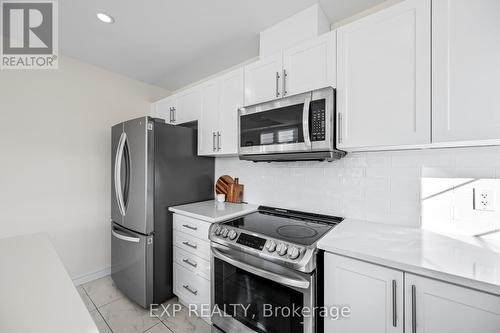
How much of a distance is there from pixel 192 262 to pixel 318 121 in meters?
1.55

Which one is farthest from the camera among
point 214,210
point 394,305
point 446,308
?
point 214,210

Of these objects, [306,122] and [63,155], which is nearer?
[306,122]

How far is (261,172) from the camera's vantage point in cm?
229

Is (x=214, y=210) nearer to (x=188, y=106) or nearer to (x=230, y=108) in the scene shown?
(x=230, y=108)

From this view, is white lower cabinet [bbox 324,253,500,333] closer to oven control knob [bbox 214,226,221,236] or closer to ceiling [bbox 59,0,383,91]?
oven control knob [bbox 214,226,221,236]

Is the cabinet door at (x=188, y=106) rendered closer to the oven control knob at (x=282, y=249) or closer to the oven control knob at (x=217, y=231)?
the oven control knob at (x=217, y=231)

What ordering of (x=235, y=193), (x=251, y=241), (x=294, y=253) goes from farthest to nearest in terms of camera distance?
(x=235, y=193), (x=251, y=241), (x=294, y=253)

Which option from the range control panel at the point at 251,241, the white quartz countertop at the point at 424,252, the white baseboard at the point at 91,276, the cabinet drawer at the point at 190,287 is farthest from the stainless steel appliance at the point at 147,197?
the white quartz countertop at the point at 424,252

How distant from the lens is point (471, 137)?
1.06 meters

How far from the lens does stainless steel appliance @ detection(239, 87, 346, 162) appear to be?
1441 millimetres

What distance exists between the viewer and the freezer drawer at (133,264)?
196cm

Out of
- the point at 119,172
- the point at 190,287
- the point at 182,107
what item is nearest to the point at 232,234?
the point at 190,287

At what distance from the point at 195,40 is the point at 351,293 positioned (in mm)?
2346

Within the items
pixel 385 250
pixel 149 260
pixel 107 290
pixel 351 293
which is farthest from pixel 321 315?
pixel 107 290
